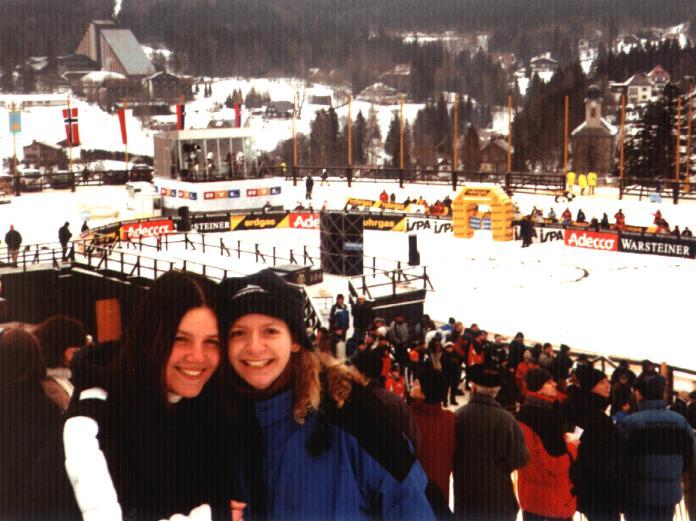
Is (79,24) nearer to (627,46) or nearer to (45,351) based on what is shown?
(627,46)

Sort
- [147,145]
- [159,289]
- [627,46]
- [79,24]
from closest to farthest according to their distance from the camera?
[159,289]
[147,145]
[79,24]
[627,46]

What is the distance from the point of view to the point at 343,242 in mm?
22984

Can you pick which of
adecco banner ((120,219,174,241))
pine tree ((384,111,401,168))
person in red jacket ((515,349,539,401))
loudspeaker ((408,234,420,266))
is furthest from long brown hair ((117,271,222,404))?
pine tree ((384,111,401,168))

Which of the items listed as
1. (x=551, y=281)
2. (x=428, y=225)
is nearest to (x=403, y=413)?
(x=551, y=281)

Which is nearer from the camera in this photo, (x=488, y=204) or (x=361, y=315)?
(x=361, y=315)

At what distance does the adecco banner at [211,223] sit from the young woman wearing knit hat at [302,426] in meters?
29.3

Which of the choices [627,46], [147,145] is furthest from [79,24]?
[627,46]

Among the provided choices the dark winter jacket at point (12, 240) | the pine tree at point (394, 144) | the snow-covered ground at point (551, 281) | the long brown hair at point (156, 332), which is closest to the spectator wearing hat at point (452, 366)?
the snow-covered ground at point (551, 281)

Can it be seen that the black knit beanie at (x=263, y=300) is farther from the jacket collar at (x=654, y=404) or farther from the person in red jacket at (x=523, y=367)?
the person in red jacket at (x=523, y=367)

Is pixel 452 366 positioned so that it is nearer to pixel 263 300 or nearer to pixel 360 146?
pixel 263 300

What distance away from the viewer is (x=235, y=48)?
137000mm

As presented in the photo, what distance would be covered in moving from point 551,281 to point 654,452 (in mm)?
18901

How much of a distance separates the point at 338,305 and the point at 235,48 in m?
125

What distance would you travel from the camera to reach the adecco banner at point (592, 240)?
27234 millimetres
